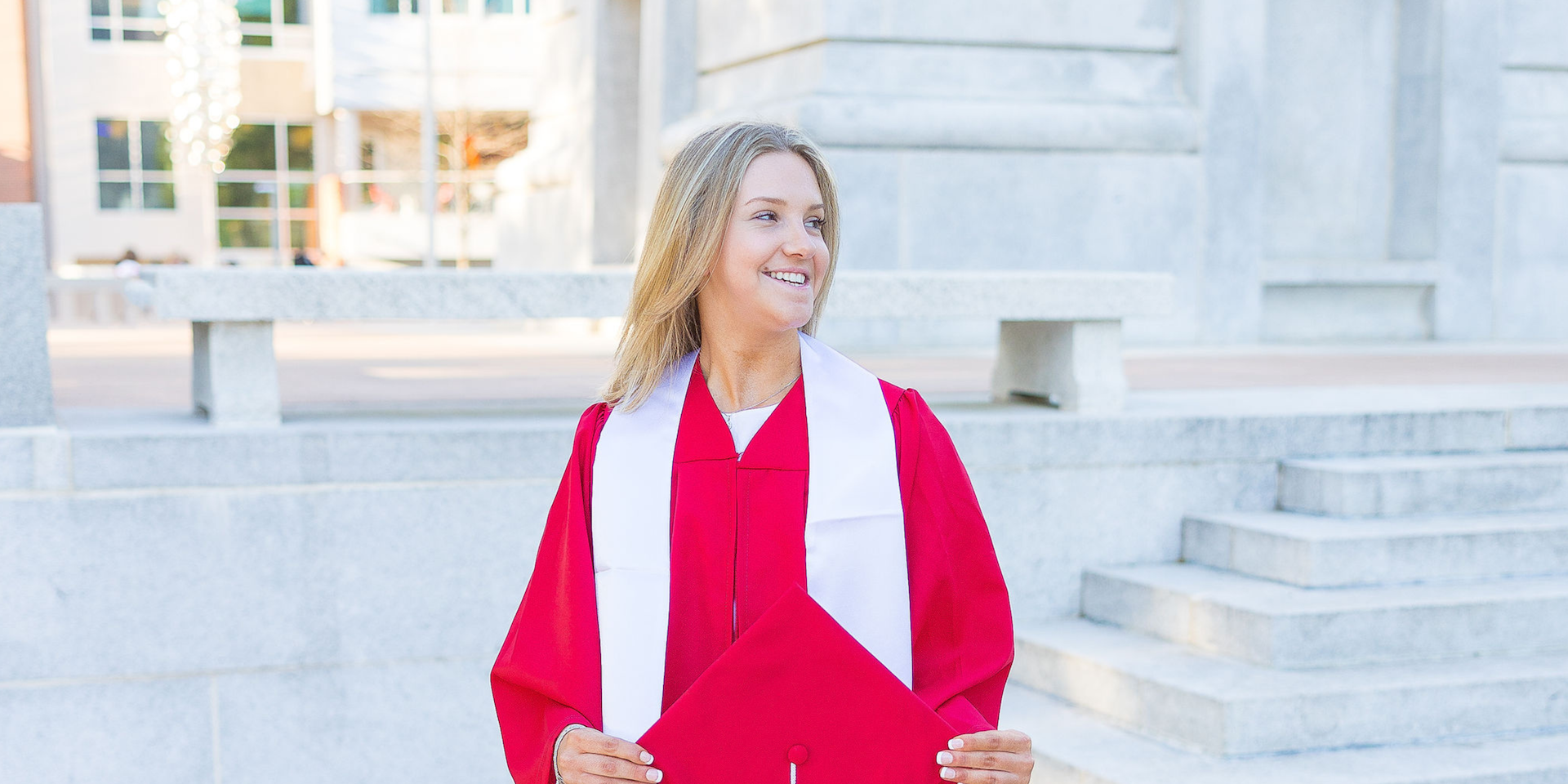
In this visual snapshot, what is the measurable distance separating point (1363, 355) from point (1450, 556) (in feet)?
18.0

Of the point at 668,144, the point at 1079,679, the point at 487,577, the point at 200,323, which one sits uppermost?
the point at 668,144

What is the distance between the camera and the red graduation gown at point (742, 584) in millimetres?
2469

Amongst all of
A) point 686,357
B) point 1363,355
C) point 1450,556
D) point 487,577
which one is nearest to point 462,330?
point 1363,355

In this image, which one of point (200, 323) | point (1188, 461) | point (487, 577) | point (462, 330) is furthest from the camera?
point (462, 330)

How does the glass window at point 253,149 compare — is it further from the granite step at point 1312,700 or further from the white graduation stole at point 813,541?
the white graduation stole at point 813,541

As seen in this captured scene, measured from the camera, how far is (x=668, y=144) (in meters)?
12.4

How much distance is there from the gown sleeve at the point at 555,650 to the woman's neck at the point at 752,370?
10.6 inches

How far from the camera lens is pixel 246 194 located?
43.1 m

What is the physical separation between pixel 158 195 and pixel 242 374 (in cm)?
4070

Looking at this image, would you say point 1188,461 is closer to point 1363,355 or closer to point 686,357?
point 686,357

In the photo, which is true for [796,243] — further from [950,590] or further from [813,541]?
[950,590]

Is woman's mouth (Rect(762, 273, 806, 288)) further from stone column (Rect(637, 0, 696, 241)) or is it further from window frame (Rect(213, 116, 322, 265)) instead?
window frame (Rect(213, 116, 322, 265))

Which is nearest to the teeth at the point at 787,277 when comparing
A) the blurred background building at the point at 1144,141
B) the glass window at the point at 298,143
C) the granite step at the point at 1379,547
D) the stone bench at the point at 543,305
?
the stone bench at the point at 543,305

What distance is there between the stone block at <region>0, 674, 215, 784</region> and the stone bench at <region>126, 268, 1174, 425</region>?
95 cm
